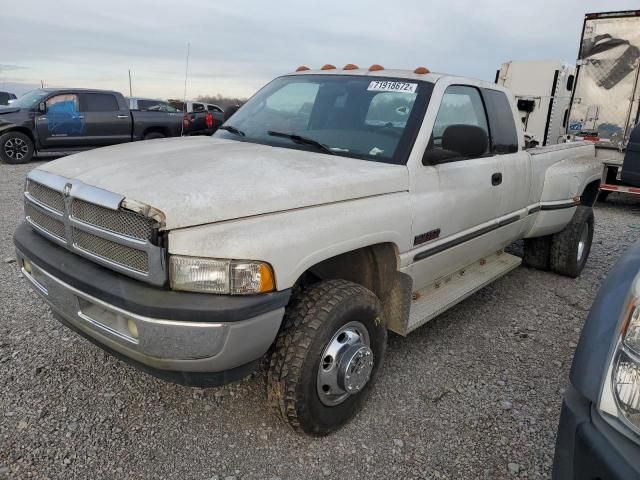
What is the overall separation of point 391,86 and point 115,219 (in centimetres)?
200

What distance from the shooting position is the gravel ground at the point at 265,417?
2436mm

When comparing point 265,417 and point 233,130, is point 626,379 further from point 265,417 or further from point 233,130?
point 233,130

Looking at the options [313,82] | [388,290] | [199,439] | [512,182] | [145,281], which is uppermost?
[313,82]

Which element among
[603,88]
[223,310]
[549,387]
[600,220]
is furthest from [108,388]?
[603,88]

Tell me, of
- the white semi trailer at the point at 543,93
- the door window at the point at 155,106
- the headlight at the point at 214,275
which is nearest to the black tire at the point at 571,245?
the headlight at the point at 214,275

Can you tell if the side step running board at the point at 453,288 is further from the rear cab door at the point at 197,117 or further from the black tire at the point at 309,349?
the rear cab door at the point at 197,117

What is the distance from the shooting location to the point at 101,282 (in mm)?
2215

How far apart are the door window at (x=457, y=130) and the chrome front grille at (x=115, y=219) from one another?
1.75 meters

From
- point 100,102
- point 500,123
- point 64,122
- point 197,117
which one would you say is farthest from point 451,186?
point 197,117

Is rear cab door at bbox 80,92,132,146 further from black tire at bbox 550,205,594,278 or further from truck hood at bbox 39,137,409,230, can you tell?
black tire at bbox 550,205,594,278

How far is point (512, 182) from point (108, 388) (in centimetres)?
332

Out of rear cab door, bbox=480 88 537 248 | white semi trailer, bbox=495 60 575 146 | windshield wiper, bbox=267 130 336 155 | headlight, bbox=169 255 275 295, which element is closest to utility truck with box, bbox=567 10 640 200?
white semi trailer, bbox=495 60 575 146

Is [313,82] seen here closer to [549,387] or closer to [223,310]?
[223,310]

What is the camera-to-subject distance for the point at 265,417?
2785mm
